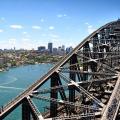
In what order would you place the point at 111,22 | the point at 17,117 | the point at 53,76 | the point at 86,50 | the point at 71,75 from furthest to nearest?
the point at 17,117, the point at 111,22, the point at 86,50, the point at 71,75, the point at 53,76

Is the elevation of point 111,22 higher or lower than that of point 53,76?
higher

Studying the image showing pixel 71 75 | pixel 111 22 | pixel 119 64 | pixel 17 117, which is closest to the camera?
pixel 71 75

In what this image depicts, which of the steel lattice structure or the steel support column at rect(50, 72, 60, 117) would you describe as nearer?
the steel lattice structure

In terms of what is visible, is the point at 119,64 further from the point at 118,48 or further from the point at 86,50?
the point at 86,50

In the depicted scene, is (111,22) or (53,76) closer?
(53,76)

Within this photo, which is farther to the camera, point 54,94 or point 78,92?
point 78,92

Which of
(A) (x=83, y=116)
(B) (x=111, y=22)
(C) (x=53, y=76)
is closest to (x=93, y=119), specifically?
(A) (x=83, y=116)

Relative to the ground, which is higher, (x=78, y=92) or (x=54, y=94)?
(x=54, y=94)

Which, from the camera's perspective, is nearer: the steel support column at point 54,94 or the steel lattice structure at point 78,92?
the steel lattice structure at point 78,92
